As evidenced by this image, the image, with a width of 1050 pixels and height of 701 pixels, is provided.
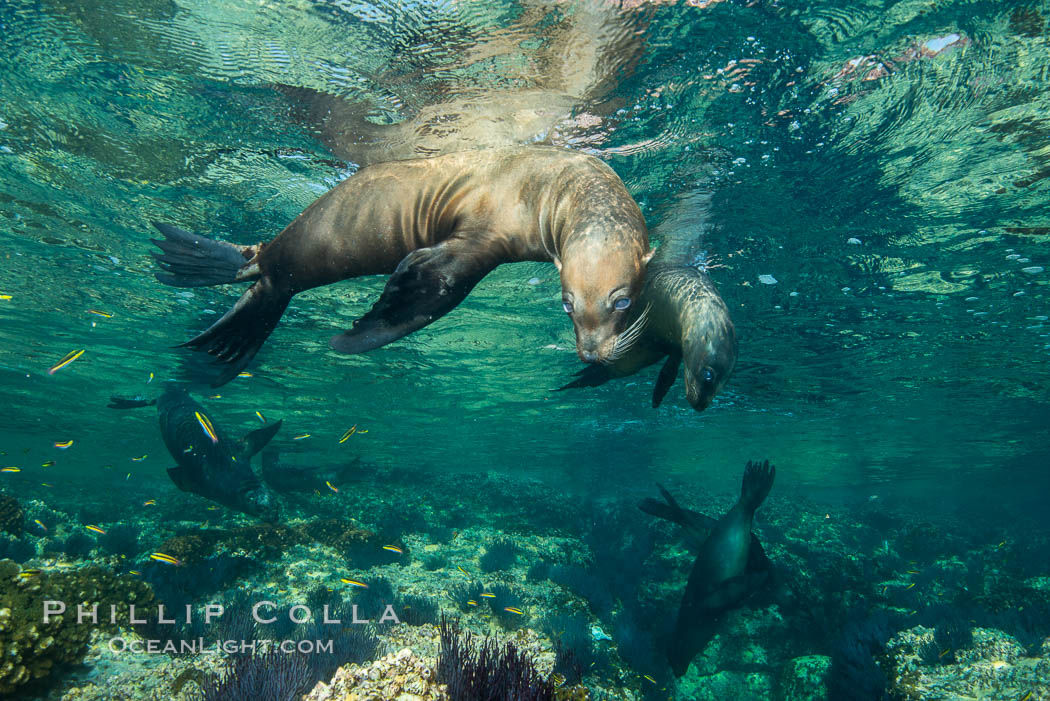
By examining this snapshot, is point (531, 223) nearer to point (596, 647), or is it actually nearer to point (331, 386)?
point (596, 647)

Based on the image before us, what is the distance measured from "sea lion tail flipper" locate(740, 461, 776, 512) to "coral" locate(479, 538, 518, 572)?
683 cm

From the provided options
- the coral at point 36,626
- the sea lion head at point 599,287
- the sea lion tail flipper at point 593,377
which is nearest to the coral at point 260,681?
the coral at point 36,626

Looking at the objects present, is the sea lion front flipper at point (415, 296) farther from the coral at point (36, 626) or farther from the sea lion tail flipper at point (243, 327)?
the coral at point (36, 626)

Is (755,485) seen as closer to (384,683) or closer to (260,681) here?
(384,683)

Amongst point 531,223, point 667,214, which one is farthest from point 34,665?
point 667,214

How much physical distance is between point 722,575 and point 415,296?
7.47m

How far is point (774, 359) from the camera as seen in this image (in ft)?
50.6

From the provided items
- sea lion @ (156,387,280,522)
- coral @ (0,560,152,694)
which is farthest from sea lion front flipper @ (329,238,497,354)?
sea lion @ (156,387,280,522)

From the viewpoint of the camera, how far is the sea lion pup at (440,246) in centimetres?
284

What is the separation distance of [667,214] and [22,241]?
1290 centimetres

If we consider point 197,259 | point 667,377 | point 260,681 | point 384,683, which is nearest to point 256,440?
point 260,681

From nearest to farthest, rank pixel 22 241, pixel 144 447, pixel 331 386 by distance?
pixel 22 241, pixel 331 386, pixel 144 447

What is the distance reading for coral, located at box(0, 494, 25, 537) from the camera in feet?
34.4

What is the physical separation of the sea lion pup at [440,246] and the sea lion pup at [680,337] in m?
0.53
